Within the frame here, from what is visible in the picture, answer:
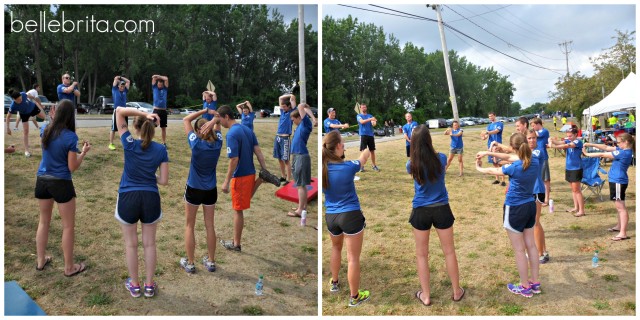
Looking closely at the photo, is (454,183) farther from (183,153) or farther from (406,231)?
(183,153)

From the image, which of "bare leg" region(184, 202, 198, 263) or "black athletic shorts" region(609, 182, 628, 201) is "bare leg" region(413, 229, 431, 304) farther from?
"black athletic shorts" region(609, 182, 628, 201)

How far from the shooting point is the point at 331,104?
7539mm

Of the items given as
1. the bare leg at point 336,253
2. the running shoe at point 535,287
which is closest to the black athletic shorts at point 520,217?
the running shoe at point 535,287

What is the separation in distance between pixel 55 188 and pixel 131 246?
0.87 meters

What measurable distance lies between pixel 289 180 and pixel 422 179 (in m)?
4.25

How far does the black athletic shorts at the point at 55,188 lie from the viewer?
3.63m

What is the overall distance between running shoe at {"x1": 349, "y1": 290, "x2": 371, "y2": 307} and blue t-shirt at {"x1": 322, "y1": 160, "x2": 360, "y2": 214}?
0.83 m

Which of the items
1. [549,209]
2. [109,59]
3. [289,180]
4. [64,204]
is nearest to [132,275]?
[64,204]

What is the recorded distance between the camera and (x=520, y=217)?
11.5 feet

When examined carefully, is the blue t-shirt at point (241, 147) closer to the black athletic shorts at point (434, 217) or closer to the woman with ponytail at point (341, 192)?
the woman with ponytail at point (341, 192)

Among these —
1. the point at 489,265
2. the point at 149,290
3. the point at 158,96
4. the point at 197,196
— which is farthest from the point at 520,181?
the point at 158,96

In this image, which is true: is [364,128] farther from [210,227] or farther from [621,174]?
[210,227]

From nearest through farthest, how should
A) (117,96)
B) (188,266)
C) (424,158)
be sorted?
(424,158), (188,266), (117,96)

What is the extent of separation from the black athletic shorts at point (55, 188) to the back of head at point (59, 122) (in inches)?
11.5
